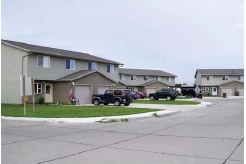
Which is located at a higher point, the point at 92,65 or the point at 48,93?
the point at 92,65

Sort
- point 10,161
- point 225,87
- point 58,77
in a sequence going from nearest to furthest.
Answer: point 10,161, point 58,77, point 225,87

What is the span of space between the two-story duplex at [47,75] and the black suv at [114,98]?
2873mm

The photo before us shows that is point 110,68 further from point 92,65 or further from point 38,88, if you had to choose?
point 38,88

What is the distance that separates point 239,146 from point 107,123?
27.1 ft

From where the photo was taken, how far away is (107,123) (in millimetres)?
16562

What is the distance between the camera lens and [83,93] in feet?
120

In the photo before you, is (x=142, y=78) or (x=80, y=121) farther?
(x=142, y=78)

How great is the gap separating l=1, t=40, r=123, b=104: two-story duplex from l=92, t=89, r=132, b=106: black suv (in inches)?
113

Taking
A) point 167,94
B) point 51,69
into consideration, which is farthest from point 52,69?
point 167,94

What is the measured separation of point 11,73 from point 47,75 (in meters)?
3.73

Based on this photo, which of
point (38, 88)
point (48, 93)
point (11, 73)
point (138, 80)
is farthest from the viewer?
point (138, 80)

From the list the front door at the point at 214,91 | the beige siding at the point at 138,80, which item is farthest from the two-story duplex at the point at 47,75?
the front door at the point at 214,91

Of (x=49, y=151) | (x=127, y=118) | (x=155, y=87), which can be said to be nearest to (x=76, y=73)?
(x=127, y=118)

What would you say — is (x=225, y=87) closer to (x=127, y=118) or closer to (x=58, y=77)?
(x=58, y=77)
